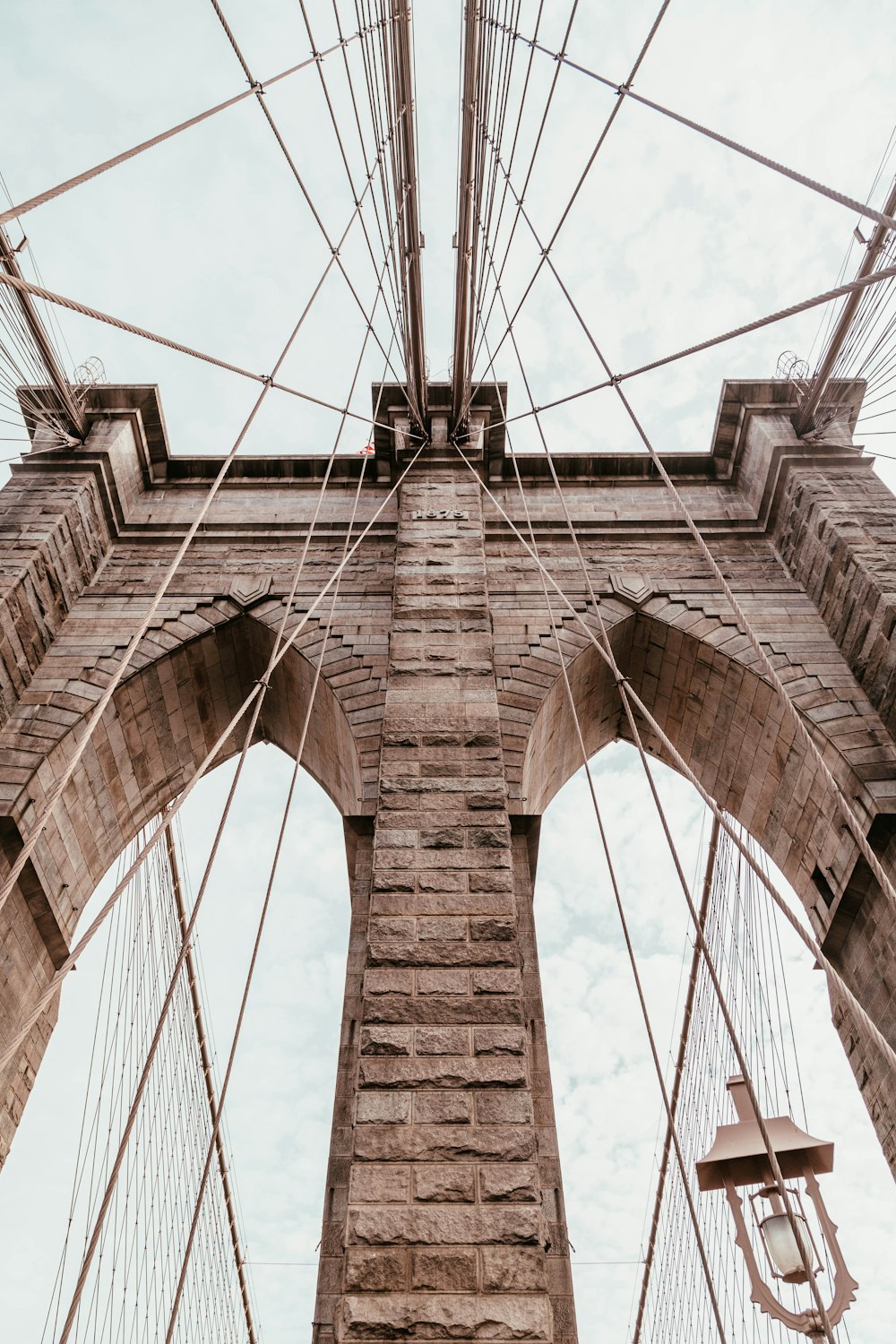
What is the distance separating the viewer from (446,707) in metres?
5.15

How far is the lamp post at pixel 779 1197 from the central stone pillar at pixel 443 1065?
0.71 metres

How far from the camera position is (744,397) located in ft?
29.1

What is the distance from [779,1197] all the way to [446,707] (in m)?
2.71

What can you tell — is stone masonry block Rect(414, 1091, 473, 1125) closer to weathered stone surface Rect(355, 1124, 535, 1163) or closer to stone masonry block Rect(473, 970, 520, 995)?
weathered stone surface Rect(355, 1124, 535, 1163)

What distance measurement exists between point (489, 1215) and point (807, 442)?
7178 mm

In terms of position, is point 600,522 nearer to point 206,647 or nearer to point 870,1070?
point 206,647

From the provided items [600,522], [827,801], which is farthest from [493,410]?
[827,801]

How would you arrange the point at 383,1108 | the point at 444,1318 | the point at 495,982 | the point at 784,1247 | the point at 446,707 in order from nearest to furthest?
1. the point at 444,1318
2. the point at 784,1247
3. the point at 383,1108
4. the point at 495,982
5. the point at 446,707

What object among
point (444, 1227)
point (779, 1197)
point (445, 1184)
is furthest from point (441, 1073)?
point (779, 1197)

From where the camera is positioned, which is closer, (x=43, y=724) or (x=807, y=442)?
(x=43, y=724)

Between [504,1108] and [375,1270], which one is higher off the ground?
[504,1108]

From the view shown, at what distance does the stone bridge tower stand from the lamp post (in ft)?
2.39

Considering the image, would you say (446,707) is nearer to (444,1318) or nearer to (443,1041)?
(443,1041)

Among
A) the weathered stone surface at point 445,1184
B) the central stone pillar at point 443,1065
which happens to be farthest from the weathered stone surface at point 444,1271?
the weathered stone surface at point 445,1184
